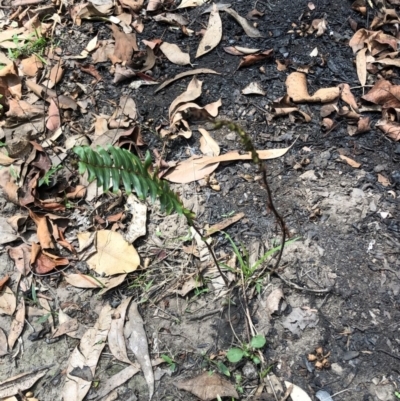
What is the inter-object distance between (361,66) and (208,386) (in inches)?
82.7

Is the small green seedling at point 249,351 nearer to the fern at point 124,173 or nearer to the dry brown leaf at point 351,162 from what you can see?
the fern at point 124,173

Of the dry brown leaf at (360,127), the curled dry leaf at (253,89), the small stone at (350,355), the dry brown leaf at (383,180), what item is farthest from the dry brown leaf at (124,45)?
the small stone at (350,355)

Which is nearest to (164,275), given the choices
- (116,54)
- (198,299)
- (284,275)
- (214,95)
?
(198,299)

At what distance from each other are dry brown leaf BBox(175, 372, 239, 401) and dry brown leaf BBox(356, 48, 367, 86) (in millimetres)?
1924

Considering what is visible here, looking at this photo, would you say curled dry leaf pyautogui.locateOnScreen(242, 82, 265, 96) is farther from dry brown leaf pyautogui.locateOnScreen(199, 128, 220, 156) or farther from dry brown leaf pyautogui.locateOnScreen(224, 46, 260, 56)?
dry brown leaf pyautogui.locateOnScreen(199, 128, 220, 156)

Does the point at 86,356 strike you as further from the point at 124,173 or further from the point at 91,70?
the point at 91,70

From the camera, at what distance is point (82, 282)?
2664mm

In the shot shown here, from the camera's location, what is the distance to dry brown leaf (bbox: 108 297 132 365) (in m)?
2.43

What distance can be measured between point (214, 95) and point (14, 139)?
4.15 ft

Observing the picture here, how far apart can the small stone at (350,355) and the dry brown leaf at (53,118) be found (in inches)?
83.7

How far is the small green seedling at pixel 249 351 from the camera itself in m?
2.29

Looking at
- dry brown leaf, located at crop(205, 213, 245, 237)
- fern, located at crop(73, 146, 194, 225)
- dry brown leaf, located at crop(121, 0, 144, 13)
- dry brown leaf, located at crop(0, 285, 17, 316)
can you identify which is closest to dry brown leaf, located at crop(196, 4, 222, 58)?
dry brown leaf, located at crop(121, 0, 144, 13)

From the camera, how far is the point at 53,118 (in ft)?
10.7

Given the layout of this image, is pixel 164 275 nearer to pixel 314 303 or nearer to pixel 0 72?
pixel 314 303
